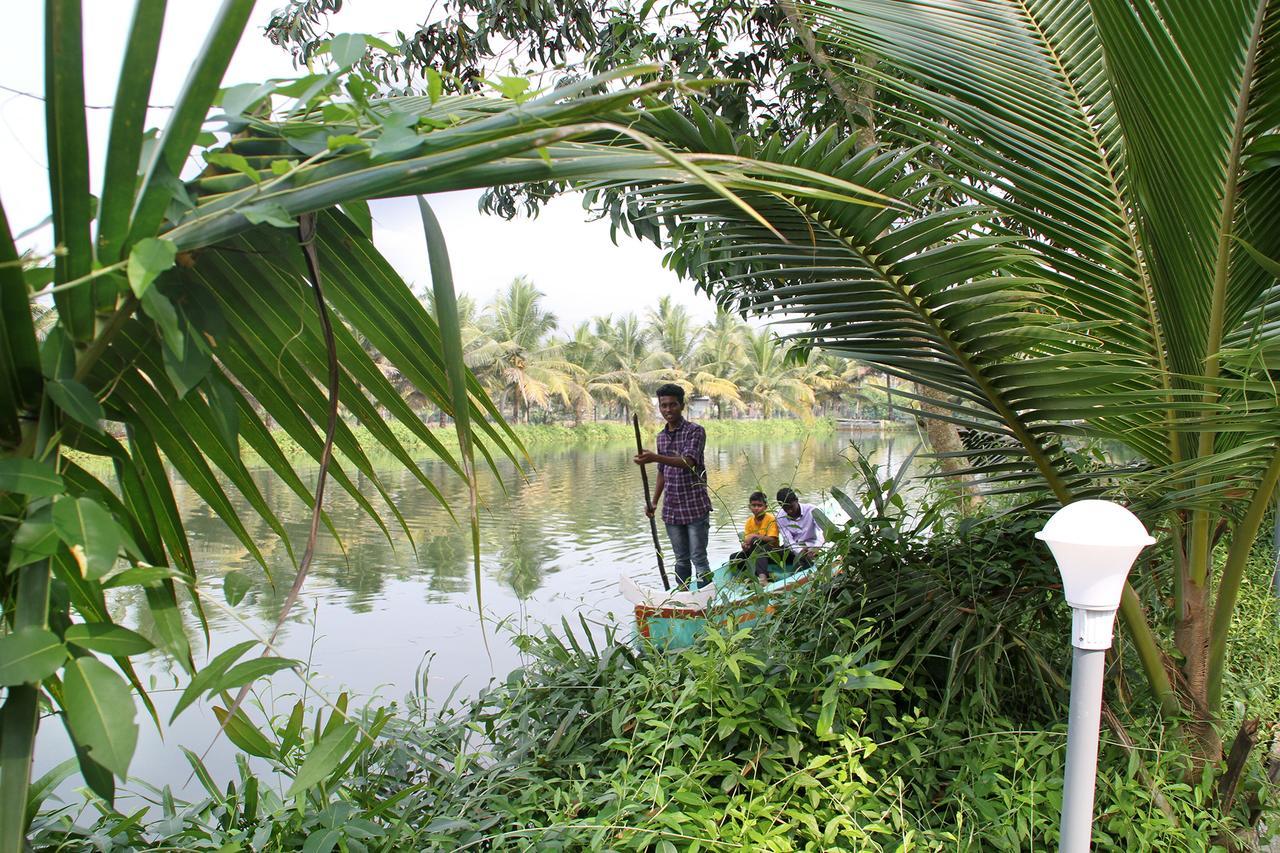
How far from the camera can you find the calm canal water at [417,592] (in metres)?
5.07

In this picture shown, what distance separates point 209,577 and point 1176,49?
1081cm

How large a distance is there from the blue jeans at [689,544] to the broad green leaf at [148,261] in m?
6.30

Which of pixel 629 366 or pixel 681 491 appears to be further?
pixel 629 366

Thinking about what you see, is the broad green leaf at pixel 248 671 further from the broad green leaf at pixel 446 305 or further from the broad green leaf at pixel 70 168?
the broad green leaf at pixel 70 168

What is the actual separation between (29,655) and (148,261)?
25 cm

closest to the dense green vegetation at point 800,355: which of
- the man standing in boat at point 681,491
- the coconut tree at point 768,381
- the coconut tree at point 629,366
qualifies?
the man standing in boat at point 681,491

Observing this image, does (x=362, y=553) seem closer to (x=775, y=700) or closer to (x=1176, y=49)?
(x=775, y=700)

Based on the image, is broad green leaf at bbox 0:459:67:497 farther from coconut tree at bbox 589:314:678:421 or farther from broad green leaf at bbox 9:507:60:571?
coconut tree at bbox 589:314:678:421

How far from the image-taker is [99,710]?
Result: 0.53 metres

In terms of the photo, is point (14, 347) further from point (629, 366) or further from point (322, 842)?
point (629, 366)

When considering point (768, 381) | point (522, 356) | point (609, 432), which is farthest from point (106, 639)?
point (768, 381)

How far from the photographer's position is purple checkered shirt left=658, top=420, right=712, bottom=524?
6413 millimetres

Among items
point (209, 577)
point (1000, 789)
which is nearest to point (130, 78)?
point (1000, 789)

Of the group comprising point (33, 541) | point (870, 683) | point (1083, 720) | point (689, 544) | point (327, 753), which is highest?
point (33, 541)
